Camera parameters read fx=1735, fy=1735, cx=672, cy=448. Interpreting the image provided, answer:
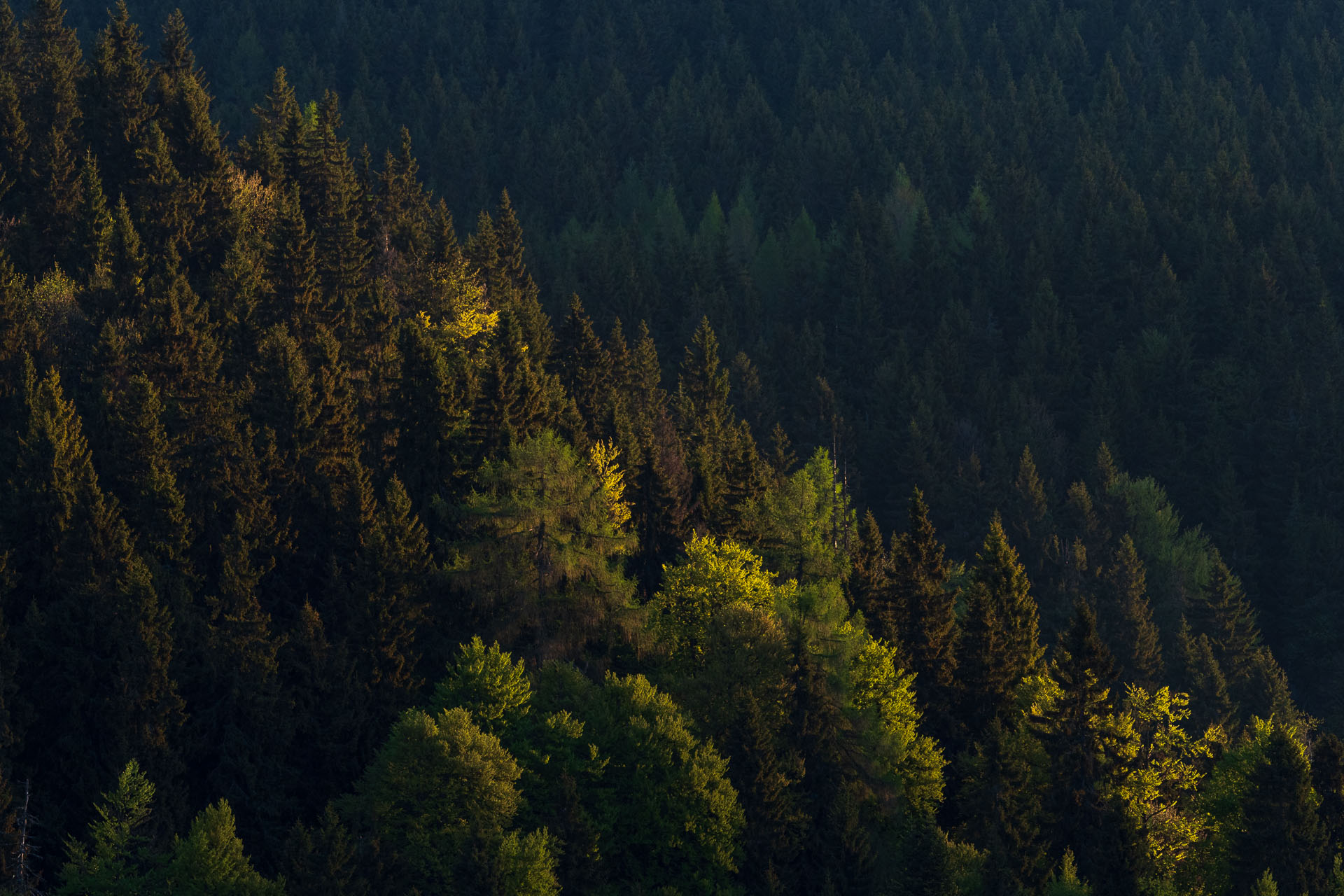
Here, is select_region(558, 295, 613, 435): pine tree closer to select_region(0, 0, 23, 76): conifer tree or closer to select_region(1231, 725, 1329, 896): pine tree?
select_region(0, 0, 23, 76): conifer tree

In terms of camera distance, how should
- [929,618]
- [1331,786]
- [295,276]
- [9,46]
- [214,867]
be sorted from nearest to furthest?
[214,867] → [1331,786] → [929,618] → [295,276] → [9,46]

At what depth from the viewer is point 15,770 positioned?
68.6 meters

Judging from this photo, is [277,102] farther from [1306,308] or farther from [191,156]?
[1306,308]

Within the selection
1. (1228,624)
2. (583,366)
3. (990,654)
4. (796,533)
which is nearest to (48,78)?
(583,366)

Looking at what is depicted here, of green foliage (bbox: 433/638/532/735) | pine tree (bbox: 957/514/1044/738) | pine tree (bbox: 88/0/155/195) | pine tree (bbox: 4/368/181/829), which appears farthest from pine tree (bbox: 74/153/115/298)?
pine tree (bbox: 957/514/1044/738)

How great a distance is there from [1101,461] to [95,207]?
76311 millimetres

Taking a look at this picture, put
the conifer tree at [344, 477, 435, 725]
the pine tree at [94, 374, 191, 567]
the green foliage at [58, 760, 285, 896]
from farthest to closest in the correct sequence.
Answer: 1. the pine tree at [94, 374, 191, 567]
2. the conifer tree at [344, 477, 435, 725]
3. the green foliage at [58, 760, 285, 896]

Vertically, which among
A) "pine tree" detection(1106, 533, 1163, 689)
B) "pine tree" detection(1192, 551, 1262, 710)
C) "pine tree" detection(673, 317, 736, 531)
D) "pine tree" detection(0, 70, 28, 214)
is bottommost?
"pine tree" detection(1192, 551, 1262, 710)

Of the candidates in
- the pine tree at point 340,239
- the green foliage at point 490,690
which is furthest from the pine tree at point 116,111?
the green foliage at point 490,690

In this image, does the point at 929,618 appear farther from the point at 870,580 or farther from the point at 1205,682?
the point at 1205,682

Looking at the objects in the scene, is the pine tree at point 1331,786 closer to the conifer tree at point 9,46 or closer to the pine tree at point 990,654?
the pine tree at point 990,654

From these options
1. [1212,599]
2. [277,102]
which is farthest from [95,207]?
[1212,599]

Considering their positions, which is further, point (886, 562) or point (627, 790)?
point (886, 562)

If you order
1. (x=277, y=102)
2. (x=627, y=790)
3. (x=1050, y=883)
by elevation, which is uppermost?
(x=277, y=102)
